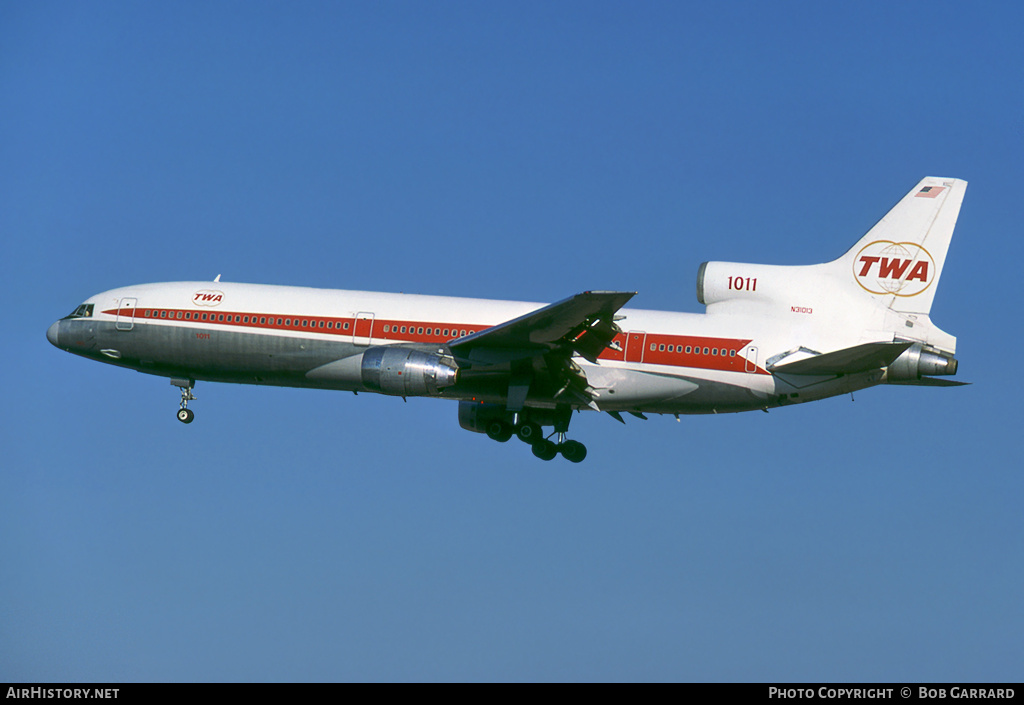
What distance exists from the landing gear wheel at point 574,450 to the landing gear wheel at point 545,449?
0.35 m

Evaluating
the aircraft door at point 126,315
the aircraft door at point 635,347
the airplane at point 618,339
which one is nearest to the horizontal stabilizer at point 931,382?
the airplane at point 618,339

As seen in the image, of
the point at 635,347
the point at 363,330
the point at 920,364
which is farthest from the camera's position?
the point at 363,330

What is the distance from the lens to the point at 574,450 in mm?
42594

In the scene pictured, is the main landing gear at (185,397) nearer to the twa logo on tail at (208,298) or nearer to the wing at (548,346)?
the twa logo on tail at (208,298)

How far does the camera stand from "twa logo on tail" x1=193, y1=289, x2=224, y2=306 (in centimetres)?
4188

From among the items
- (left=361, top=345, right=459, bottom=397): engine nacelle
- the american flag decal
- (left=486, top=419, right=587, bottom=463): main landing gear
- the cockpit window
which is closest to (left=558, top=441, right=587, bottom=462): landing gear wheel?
(left=486, top=419, right=587, bottom=463): main landing gear

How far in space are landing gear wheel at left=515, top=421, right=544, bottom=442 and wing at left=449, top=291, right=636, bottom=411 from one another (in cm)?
267

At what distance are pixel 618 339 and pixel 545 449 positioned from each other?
5348 millimetres

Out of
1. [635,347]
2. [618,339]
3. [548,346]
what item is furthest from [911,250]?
[548,346]

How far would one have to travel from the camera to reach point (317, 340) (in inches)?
1599

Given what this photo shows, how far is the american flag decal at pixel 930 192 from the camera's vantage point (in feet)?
130

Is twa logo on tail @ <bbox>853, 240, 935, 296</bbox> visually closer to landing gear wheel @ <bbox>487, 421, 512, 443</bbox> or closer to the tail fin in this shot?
the tail fin

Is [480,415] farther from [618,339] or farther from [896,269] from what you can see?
[896,269]
